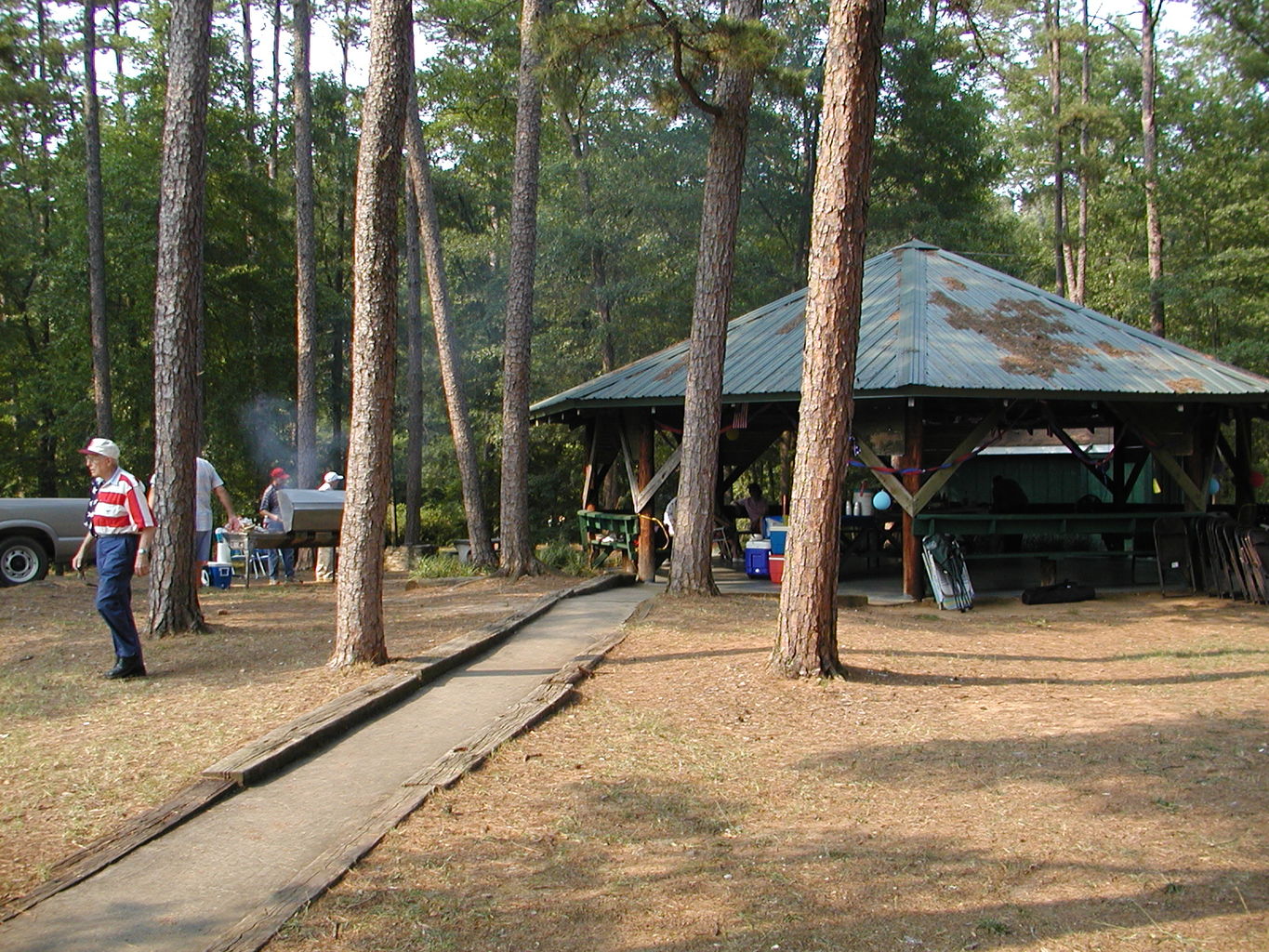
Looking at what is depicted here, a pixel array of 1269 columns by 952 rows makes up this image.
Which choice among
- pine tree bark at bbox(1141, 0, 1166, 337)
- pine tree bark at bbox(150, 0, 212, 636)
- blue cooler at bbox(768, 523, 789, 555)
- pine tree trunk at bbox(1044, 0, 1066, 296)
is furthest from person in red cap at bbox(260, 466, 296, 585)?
pine tree trunk at bbox(1044, 0, 1066, 296)

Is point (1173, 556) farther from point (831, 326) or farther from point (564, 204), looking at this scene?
point (564, 204)

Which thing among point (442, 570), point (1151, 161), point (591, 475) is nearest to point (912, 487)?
point (591, 475)

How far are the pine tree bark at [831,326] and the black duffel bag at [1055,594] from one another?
710 centimetres

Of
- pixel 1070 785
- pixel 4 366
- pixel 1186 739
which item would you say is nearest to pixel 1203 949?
pixel 1070 785

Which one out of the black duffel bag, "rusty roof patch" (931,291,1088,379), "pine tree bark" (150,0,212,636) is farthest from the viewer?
"rusty roof patch" (931,291,1088,379)

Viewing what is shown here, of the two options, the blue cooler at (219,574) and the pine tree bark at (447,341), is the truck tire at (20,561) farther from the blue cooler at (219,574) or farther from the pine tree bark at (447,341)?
the pine tree bark at (447,341)

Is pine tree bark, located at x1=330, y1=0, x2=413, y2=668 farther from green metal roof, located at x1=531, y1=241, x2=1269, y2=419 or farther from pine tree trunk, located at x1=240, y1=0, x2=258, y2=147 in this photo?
pine tree trunk, located at x1=240, y1=0, x2=258, y2=147

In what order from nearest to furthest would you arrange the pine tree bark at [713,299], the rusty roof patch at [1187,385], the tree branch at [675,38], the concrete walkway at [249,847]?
the concrete walkway at [249,847]
the tree branch at [675,38]
the pine tree bark at [713,299]
the rusty roof patch at [1187,385]

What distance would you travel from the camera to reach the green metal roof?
1373cm

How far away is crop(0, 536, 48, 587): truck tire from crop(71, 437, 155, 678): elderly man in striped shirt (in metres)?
8.27

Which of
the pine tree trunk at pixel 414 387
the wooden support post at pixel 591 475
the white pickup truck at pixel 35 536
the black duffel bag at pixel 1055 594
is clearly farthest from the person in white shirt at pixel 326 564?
the black duffel bag at pixel 1055 594

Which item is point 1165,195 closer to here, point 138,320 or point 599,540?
point 599,540

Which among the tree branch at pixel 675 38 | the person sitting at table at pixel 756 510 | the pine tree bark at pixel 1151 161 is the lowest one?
the person sitting at table at pixel 756 510

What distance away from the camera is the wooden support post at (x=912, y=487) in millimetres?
13945
